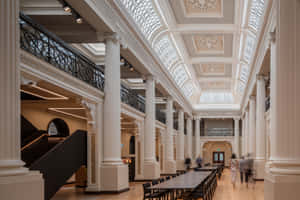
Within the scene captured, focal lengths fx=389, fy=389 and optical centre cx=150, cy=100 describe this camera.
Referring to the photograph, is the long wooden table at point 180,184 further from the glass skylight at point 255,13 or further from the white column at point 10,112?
the glass skylight at point 255,13

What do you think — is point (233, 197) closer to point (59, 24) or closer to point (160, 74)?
point (59, 24)

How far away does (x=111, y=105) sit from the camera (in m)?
14.3

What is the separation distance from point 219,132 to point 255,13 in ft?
106

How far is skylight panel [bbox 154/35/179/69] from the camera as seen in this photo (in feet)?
75.6

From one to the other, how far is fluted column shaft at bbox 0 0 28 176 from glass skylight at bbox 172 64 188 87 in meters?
24.5

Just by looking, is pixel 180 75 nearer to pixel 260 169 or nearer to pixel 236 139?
pixel 260 169

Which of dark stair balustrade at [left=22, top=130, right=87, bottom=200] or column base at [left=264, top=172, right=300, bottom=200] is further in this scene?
dark stair balustrade at [left=22, top=130, right=87, bottom=200]

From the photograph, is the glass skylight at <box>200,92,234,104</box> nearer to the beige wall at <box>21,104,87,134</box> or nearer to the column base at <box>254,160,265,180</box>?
the column base at <box>254,160,265,180</box>

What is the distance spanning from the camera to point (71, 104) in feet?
48.8

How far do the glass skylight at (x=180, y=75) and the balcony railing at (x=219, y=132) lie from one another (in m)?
15.8

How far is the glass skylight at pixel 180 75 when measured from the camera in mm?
30609

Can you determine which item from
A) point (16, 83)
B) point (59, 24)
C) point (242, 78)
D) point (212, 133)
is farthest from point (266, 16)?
point (212, 133)

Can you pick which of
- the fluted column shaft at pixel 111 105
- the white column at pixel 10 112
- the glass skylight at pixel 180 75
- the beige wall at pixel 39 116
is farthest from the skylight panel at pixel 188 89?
the white column at pixel 10 112

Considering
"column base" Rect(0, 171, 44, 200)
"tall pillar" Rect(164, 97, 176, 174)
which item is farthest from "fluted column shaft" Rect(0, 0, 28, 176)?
"tall pillar" Rect(164, 97, 176, 174)
